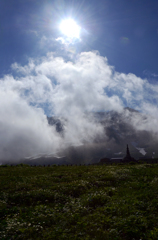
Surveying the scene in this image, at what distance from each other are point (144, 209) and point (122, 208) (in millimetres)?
1829

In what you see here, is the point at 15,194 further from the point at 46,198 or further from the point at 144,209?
the point at 144,209

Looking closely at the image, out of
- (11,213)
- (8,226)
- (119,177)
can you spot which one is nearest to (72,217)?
(8,226)

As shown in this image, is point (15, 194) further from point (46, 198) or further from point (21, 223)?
point (21, 223)

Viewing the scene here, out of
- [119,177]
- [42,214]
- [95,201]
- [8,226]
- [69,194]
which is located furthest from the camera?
[119,177]

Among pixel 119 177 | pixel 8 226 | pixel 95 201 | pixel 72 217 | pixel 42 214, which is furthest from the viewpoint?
pixel 119 177

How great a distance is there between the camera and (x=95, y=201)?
16.3 m

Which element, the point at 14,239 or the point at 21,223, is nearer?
the point at 14,239

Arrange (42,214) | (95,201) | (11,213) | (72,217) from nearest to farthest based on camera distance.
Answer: (72,217), (42,214), (11,213), (95,201)

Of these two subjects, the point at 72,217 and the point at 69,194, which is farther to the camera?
the point at 69,194

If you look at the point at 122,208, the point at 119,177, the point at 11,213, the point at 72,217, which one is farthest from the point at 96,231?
the point at 119,177

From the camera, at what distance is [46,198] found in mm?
18219

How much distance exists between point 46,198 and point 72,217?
20.2 feet

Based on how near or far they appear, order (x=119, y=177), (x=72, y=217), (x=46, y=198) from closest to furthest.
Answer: (x=72, y=217) → (x=46, y=198) → (x=119, y=177)

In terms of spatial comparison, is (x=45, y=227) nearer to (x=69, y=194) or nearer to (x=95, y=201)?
(x=95, y=201)
